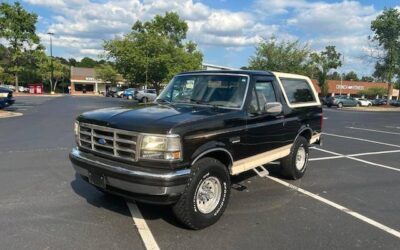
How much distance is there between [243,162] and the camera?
563 centimetres

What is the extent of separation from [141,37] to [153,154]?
38725 mm

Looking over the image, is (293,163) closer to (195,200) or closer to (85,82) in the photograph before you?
(195,200)

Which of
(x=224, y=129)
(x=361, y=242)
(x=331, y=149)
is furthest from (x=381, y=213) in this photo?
(x=331, y=149)

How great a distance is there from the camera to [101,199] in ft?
19.0

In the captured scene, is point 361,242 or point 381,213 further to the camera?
point 381,213

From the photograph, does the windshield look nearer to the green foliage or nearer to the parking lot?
the parking lot

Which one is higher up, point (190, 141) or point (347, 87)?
point (347, 87)

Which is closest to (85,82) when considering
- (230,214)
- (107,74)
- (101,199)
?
(107,74)

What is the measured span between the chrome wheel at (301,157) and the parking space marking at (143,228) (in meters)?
3.42

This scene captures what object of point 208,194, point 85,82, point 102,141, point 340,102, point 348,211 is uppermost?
point 102,141

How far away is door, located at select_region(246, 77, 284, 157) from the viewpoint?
5727mm

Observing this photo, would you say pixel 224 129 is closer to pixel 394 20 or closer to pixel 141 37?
pixel 141 37

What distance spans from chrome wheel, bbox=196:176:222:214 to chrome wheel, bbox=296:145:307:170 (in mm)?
2849

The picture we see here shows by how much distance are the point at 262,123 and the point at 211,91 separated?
3.02ft
